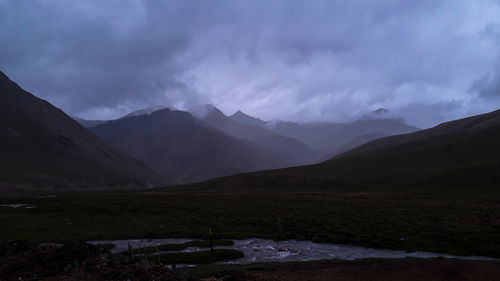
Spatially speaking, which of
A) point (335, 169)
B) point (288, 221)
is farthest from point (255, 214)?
point (335, 169)

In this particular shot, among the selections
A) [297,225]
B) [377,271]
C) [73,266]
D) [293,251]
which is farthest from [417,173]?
[73,266]

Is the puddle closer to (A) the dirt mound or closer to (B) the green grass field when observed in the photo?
(B) the green grass field

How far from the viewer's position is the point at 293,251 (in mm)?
28094

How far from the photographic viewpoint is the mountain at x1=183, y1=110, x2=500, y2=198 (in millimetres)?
81100

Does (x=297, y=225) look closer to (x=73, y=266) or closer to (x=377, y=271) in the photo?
(x=377, y=271)

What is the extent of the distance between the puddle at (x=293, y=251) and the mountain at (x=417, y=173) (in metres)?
48.9

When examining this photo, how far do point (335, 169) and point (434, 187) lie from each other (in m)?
45.1

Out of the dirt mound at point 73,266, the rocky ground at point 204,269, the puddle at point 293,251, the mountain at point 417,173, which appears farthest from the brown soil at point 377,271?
the mountain at point 417,173

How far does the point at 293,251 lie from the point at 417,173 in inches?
3304

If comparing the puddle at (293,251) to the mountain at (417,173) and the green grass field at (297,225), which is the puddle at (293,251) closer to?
the green grass field at (297,225)

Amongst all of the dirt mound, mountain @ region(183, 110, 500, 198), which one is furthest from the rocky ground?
mountain @ region(183, 110, 500, 198)

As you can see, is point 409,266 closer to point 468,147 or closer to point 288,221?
point 288,221

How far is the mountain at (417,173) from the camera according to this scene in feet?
266

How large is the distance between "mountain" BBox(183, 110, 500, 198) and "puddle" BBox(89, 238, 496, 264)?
160 feet
